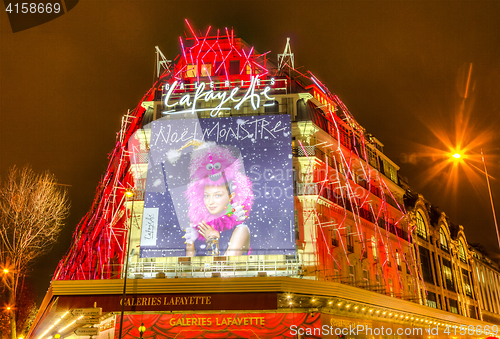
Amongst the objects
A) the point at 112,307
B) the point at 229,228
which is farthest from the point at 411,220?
the point at 112,307

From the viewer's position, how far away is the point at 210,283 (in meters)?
23.0

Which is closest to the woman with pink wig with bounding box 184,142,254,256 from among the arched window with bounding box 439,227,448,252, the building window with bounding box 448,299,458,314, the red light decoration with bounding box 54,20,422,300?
the red light decoration with bounding box 54,20,422,300

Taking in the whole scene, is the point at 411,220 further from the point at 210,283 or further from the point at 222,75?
the point at 210,283

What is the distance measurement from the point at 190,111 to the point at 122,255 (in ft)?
34.5

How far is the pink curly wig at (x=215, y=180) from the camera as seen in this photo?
28.3m

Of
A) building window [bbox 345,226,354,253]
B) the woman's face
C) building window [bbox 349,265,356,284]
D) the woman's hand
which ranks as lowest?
building window [bbox 349,265,356,284]

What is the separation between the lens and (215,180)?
96.4 ft

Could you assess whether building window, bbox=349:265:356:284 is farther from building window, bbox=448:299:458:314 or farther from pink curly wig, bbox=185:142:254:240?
building window, bbox=448:299:458:314

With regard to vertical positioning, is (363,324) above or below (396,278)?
below

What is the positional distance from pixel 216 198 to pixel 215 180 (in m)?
1.23

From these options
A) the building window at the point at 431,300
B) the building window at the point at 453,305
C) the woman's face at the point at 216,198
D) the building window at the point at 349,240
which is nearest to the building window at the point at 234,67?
the woman's face at the point at 216,198

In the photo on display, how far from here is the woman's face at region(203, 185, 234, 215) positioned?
93.7 ft

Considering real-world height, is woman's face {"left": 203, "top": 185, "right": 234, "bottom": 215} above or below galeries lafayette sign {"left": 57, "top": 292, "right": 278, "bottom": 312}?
above

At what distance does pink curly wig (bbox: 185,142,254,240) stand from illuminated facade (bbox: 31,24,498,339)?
7cm
